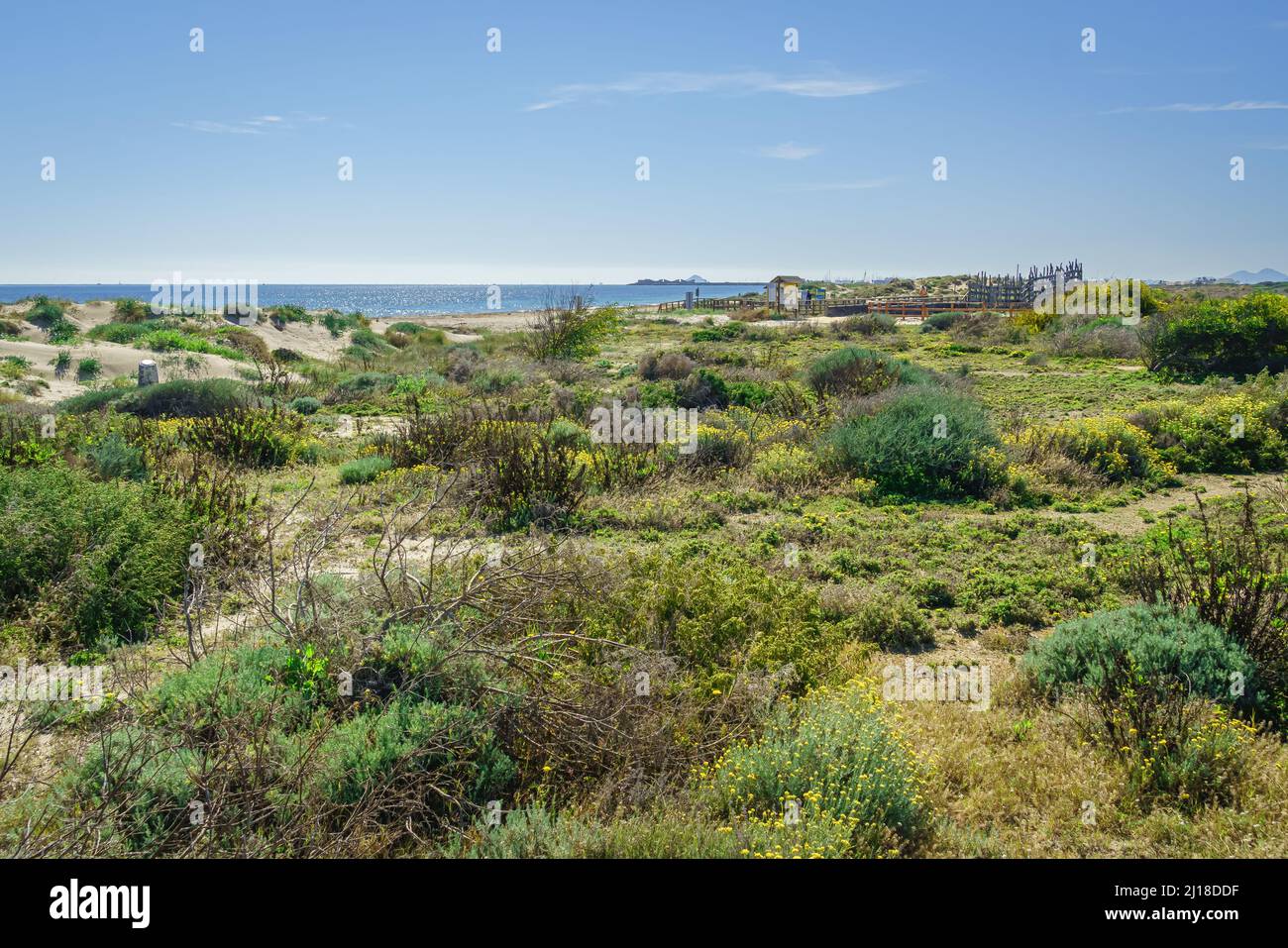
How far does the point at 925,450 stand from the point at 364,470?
25.5 ft

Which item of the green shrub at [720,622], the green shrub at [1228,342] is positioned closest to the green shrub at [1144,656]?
the green shrub at [720,622]

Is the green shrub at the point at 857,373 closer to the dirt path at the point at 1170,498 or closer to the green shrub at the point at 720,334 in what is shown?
the dirt path at the point at 1170,498

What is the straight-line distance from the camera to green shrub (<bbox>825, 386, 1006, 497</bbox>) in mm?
10938

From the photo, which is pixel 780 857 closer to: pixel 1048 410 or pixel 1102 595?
pixel 1102 595

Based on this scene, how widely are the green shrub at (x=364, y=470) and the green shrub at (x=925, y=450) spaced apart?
647 cm

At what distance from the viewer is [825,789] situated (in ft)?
13.2

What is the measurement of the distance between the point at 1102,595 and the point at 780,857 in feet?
17.2

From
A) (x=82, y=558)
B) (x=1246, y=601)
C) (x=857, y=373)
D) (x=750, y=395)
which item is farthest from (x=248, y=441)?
(x=1246, y=601)

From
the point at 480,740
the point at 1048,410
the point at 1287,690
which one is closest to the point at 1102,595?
the point at 1287,690

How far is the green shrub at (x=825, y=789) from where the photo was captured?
3.63 m

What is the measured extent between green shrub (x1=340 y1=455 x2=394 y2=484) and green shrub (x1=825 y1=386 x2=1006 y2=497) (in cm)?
647

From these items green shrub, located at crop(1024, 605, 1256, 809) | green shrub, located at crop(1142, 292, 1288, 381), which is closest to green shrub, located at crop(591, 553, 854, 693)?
green shrub, located at crop(1024, 605, 1256, 809)

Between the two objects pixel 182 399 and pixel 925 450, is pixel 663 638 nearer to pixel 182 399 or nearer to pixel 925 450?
pixel 925 450

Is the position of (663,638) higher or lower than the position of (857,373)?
lower
